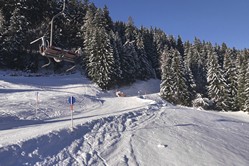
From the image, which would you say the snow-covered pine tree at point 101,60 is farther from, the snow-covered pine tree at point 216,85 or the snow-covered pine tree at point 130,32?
the snow-covered pine tree at point 130,32

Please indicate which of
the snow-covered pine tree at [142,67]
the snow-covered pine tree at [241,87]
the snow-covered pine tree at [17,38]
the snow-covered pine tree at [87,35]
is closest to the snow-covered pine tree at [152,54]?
the snow-covered pine tree at [142,67]

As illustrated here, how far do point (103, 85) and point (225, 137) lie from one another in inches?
1437

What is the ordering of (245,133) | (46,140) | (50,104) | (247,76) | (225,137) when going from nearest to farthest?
1. (46,140)
2. (225,137)
3. (245,133)
4. (50,104)
5. (247,76)

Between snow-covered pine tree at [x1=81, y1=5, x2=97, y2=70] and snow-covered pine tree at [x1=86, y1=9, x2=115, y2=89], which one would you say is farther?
snow-covered pine tree at [x1=81, y1=5, x2=97, y2=70]

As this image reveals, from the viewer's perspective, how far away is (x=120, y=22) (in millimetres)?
100438

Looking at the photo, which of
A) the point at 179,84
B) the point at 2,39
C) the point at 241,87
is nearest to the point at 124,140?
the point at 179,84

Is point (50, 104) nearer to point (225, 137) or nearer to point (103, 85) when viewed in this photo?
point (225, 137)

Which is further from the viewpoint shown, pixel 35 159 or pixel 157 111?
pixel 157 111

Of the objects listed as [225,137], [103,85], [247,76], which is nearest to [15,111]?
[225,137]

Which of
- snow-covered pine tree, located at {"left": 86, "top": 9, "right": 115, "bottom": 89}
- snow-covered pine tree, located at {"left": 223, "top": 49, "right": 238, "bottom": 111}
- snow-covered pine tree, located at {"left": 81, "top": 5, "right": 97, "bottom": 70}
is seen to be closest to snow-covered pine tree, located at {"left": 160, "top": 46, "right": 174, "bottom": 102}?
snow-covered pine tree, located at {"left": 86, "top": 9, "right": 115, "bottom": 89}

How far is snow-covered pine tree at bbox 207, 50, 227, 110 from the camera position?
2186 inches

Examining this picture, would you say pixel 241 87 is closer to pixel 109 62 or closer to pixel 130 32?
pixel 109 62

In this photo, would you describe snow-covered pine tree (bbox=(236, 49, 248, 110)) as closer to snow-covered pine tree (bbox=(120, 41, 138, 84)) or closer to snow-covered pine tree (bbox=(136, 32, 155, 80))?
snow-covered pine tree (bbox=(120, 41, 138, 84))

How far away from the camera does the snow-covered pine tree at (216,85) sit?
55531 millimetres
